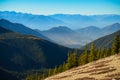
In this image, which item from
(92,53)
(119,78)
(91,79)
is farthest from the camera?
(92,53)

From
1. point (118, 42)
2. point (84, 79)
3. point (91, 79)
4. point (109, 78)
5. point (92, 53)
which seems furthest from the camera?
point (92, 53)

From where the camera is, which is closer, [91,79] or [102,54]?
[91,79]

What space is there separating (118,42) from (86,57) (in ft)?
67.7

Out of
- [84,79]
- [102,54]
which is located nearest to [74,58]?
[102,54]

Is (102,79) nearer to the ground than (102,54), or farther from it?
nearer to the ground

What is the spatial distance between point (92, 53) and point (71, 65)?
12.6m

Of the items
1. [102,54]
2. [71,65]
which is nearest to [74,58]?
[71,65]

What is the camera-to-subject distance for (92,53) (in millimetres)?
133000

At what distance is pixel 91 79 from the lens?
55.7 metres

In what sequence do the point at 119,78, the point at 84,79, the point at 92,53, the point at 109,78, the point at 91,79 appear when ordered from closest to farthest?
the point at 119,78 → the point at 109,78 → the point at 91,79 → the point at 84,79 → the point at 92,53

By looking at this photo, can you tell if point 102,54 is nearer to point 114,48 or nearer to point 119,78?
point 114,48

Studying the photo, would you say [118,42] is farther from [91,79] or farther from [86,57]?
[91,79]

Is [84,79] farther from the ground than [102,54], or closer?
closer

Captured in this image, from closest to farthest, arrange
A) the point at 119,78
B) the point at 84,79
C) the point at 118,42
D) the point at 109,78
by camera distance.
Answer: the point at 119,78
the point at 109,78
the point at 84,79
the point at 118,42
